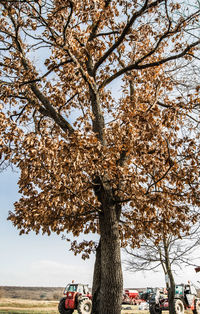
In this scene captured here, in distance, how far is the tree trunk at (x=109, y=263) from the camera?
5.82m

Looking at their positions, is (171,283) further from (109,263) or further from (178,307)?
(109,263)

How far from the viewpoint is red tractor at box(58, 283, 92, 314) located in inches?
557

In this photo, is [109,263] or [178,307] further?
[178,307]

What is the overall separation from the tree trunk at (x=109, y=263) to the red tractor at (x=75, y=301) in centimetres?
858

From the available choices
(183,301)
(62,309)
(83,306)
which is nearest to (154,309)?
(183,301)

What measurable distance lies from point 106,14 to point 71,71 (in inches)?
86.9

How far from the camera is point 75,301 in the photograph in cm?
1569

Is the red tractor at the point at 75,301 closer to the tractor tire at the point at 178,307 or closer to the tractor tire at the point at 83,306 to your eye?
the tractor tire at the point at 83,306

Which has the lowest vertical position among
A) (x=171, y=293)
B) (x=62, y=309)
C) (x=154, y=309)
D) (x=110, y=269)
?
(x=62, y=309)

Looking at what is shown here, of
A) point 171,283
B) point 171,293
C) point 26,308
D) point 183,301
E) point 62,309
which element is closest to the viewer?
point 171,293

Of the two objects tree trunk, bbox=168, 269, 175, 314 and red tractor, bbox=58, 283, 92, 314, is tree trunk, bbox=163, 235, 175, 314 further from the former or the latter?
red tractor, bbox=58, 283, 92, 314

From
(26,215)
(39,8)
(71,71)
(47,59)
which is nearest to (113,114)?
(71,71)

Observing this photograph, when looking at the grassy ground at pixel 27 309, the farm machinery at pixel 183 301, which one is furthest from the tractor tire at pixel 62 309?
the farm machinery at pixel 183 301

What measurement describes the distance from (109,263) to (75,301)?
1168cm
